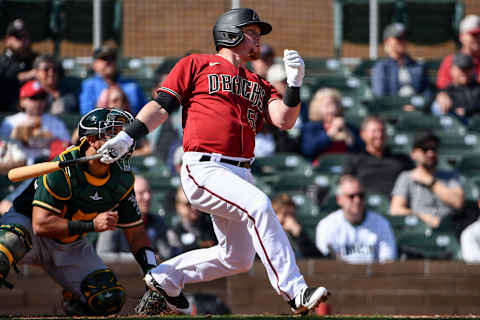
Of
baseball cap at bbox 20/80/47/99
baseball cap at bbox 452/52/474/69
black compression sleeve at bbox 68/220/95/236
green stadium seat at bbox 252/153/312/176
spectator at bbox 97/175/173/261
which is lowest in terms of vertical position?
spectator at bbox 97/175/173/261

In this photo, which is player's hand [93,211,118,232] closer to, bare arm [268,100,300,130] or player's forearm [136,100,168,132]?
player's forearm [136,100,168,132]

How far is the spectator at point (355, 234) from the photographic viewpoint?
816 cm

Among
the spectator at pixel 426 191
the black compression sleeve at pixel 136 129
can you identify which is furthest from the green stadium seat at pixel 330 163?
the black compression sleeve at pixel 136 129

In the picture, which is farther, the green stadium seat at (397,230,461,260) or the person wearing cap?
the person wearing cap

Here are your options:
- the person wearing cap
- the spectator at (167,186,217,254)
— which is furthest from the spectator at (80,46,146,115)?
the person wearing cap

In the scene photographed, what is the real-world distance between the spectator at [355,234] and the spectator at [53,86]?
9.97ft

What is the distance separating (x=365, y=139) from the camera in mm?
9188

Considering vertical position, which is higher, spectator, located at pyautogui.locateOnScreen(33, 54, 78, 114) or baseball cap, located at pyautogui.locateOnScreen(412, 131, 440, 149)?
spectator, located at pyautogui.locateOnScreen(33, 54, 78, 114)

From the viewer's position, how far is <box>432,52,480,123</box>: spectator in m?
10.0

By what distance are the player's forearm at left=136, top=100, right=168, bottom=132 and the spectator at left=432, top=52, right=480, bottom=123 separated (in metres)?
5.67

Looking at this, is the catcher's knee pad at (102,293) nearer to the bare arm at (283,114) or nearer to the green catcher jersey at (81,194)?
the green catcher jersey at (81,194)

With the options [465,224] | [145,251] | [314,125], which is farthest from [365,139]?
[145,251]

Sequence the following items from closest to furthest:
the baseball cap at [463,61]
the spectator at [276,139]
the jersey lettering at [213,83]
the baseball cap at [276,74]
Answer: the jersey lettering at [213,83], the spectator at [276,139], the baseball cap at [276,74], the baseball cap at [463,61]

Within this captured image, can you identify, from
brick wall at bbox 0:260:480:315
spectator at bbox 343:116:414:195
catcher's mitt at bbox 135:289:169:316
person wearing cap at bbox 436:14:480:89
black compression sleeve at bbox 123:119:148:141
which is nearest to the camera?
black compression sleeve at bbox 123:119:148:141
